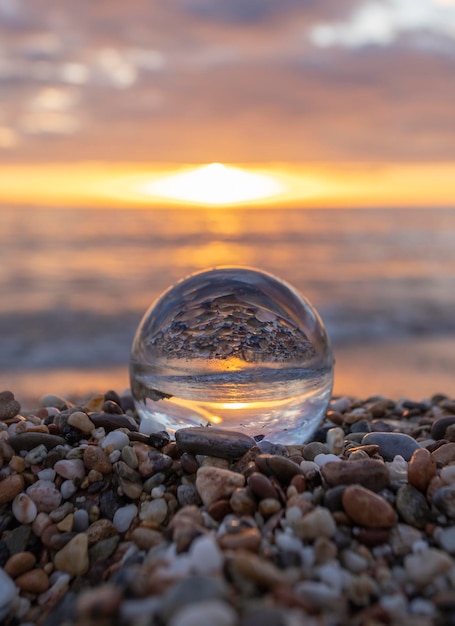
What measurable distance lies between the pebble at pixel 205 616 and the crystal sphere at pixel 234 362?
4.73 feet

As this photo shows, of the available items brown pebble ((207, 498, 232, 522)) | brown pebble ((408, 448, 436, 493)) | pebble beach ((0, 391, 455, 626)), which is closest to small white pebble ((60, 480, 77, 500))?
pebble beach ((0, 391, 455, 626))

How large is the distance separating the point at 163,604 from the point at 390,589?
0.68 meters

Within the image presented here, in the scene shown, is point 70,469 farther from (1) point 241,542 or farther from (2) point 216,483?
(1) point 241,542

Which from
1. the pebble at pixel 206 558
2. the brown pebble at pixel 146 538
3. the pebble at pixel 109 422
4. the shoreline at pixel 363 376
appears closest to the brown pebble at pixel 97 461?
the pebble at pixel 109 422

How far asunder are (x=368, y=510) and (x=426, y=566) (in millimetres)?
239

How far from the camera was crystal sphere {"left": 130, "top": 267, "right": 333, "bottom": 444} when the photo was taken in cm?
277

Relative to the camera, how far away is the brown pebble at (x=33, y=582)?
2.08 metres

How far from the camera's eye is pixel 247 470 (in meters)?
2.30

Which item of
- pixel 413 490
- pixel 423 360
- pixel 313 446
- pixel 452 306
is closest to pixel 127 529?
pixel 313 446

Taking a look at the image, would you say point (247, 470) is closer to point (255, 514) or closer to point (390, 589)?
point (255, 514)

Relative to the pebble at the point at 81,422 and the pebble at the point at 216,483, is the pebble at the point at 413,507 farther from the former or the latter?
the pebble at the point at 81,422

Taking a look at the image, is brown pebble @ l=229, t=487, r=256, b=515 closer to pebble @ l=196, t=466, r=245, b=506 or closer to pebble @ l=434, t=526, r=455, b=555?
pebble @ l=196, t=466, r=245, b=506

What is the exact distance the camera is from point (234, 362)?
9.05 feet

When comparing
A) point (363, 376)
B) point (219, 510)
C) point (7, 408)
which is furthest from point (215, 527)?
point (363, 376)
